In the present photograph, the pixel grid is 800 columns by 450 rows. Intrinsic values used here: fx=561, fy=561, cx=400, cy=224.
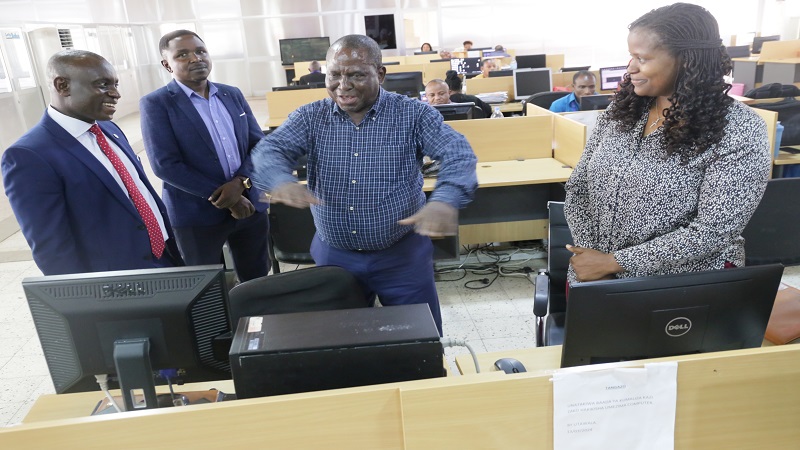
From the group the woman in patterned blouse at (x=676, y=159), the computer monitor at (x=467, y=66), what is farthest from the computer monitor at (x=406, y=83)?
the woman in patterned blouse at (x=676, y=159)

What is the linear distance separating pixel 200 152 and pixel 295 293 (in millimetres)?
1060

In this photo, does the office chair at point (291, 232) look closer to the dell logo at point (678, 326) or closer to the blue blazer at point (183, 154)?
the blue blazer at point (183, 154)

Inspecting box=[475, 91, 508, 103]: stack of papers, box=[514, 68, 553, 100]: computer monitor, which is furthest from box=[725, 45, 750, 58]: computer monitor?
box=[475, 91, 508, 103]: stack of papers

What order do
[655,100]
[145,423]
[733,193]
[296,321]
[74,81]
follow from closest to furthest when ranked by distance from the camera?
[145,423], [296,321], [733,193], [655,100], [74,81]

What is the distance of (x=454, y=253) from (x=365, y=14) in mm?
11170

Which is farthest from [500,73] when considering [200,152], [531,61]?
[200,152]

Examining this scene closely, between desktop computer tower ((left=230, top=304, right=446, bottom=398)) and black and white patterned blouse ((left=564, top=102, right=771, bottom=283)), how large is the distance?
0.69m

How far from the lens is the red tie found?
77.0 inches

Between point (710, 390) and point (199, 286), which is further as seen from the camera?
point (199, 286)

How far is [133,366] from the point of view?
1.15m

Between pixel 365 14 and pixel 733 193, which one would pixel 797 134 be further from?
pixel 365 14

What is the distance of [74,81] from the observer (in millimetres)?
1871

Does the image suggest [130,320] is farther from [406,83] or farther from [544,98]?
[406,83]

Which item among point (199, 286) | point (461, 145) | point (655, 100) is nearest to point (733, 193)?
point (655, 100)
